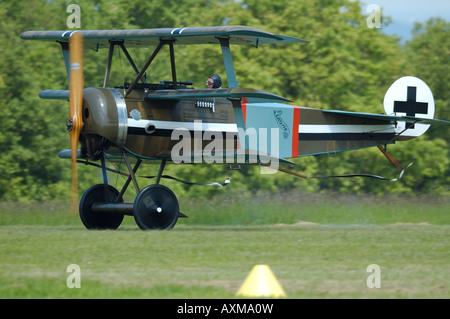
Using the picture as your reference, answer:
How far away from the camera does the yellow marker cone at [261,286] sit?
797 cm

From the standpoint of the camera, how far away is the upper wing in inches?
535

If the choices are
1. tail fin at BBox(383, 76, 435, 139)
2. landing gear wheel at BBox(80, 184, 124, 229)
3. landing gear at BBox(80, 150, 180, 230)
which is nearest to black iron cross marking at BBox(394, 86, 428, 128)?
tail fin at BBox(383, 76, 435, 139)

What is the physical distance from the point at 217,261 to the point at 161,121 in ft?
16.3

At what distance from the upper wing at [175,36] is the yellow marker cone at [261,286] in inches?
248

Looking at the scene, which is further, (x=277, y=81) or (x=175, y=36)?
(x=277, y=81)

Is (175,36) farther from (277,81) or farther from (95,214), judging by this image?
(277,81)

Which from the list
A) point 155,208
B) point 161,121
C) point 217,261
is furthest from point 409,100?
point 217,261

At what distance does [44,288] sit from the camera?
8469mm

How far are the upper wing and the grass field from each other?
12.0 feet

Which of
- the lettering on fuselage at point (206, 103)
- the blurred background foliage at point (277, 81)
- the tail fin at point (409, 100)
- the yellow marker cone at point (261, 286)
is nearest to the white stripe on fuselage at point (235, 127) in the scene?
the lettering on fuselage at point (206, 103)

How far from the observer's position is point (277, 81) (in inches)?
1168

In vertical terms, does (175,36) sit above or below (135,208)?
above

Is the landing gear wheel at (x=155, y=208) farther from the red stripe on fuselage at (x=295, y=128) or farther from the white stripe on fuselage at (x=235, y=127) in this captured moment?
the red stripe on fuselage at (x=295, y=128)
